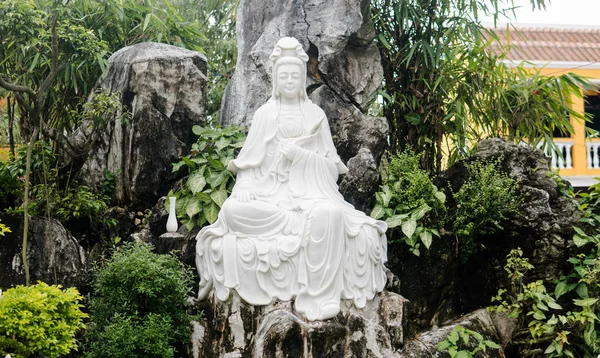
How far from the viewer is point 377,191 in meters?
9.47

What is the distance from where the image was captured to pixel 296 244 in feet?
24.0

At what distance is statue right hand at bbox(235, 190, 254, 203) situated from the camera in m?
7.63

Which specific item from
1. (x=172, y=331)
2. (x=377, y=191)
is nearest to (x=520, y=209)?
(x=377, y=191)

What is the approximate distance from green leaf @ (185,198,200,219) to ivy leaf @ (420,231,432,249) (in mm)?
2212

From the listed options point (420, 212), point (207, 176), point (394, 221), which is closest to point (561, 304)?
point (420, 212)

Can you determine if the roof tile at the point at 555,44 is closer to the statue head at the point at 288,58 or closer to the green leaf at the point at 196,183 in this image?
the statue head at the point at 288,58

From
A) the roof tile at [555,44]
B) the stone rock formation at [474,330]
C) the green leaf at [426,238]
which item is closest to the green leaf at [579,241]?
the stone rock formation at [474,330]

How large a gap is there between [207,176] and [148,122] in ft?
3.50

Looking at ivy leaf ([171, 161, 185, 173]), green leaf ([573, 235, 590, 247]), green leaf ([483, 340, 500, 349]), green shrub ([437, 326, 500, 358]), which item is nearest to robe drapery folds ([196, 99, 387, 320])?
green shrub ([437, 326, 500, 358])

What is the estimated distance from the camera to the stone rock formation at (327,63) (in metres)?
9.92

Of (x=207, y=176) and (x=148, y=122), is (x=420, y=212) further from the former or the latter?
(x=148, y=122)

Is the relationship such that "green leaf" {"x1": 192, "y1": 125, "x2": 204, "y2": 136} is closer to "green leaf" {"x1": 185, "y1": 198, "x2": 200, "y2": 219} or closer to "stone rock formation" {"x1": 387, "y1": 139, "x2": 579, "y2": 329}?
"green leaf" {"x1": 185, "y1": 198, "x2": 200, "y2": 219}

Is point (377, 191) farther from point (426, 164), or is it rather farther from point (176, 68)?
point (176, 68)

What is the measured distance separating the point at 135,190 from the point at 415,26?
3851mm
